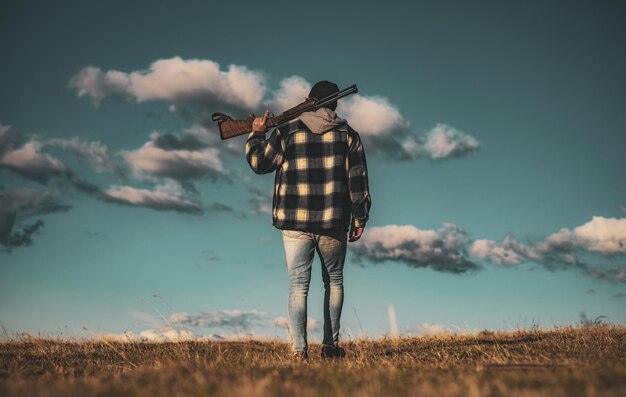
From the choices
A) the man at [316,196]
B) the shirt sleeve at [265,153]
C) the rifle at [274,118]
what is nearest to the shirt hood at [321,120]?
the man at [316,196]

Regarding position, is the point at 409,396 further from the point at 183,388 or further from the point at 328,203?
the point at 328,203

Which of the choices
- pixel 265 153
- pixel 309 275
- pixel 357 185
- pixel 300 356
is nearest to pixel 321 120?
pixel 265 153

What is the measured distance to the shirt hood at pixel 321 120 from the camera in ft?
19.9

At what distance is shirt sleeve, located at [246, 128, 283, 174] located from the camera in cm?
607

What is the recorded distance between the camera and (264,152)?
20.0 feet

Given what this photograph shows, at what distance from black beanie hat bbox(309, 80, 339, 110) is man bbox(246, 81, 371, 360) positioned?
277 millimetres

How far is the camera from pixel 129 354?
7.39 metres

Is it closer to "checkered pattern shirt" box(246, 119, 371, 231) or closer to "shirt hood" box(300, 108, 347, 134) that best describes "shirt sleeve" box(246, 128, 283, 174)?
"checkered pattern shirt" box(246, 119, 371, 231)

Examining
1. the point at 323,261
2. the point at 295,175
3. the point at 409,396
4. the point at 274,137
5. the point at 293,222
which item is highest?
the point at 274,137

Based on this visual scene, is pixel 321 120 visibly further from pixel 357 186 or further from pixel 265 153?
pixel 357 186

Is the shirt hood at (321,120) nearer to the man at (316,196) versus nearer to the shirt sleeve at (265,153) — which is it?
the man at (316,196)

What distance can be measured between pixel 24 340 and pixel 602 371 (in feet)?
29.7

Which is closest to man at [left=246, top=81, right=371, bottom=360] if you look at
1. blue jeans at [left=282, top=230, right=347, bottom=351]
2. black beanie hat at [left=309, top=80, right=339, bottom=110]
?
blue jeans at [left=282, top=230, right=347, bottom=351]

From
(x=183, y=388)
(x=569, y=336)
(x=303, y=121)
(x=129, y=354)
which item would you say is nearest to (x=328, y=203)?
(x=303, y=121)
